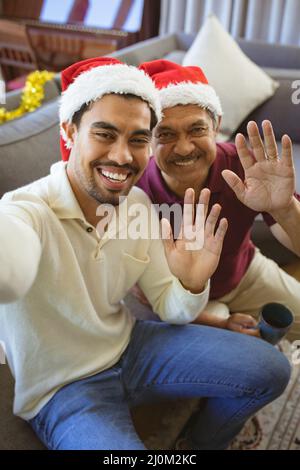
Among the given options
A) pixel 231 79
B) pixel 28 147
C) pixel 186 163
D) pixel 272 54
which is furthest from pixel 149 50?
pixel 186 163

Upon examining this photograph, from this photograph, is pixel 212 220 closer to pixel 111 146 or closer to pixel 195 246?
pixel 195 246

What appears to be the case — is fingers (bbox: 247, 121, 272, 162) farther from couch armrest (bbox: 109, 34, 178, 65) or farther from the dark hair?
couch armrest (bbox: 109, 34, 178, 65)

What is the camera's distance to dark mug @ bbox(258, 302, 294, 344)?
1076 mm

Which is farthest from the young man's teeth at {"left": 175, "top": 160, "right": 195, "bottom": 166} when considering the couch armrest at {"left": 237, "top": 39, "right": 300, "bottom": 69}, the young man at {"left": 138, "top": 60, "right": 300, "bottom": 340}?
the couch armrest at {"left": 237, "top": 39, "right": 300, "bottom": 69}

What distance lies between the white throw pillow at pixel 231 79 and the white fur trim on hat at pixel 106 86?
127 cm

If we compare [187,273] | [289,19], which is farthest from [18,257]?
[289,19]

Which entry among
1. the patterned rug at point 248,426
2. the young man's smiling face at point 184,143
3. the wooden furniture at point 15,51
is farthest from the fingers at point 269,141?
the wooden furniture at point 15,51

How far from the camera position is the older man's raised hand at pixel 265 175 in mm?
928

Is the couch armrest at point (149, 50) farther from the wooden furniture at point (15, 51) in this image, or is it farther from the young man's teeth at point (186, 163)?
the young man's teeth at point (186, 163)

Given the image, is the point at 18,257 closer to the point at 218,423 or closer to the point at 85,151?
the point at 85,151

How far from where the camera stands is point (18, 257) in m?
0.65

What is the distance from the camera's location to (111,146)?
0.84m

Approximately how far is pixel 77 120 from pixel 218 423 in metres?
0.83

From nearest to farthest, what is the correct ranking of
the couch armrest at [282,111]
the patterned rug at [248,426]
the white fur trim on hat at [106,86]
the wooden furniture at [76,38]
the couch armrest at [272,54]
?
the white fur trim on hat at [106,86], the patterned rug at [248,426], the couch armrest at [282,111], the couch armrest at [272,54], the wooden furniture at [76,38]
